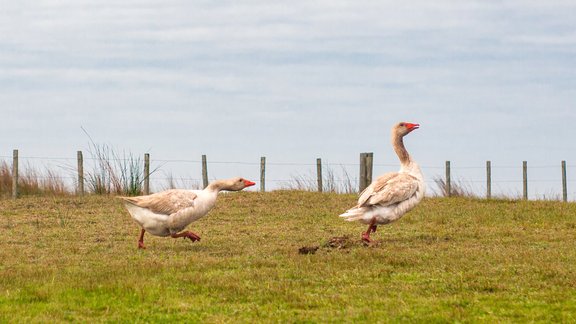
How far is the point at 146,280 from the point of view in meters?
11.9

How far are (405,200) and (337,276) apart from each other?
4.94 m

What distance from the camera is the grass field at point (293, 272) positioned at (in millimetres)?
9875

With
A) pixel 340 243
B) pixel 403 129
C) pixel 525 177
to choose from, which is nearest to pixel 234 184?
pixel 340 243

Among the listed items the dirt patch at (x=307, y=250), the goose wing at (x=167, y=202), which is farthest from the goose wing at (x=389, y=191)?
the goose wing at (x=167, y=202)

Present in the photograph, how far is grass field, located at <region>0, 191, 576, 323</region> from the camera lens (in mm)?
9875

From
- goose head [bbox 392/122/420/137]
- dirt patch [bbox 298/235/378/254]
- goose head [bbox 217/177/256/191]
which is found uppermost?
goose head [bbox 392/122/420/137]

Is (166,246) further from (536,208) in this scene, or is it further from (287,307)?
(536,208)

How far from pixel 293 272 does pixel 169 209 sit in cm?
388

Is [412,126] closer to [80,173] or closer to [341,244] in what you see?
[341,244]

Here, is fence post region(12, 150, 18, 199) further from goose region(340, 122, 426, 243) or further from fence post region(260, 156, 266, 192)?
goose region(340, 122, 426, 243)

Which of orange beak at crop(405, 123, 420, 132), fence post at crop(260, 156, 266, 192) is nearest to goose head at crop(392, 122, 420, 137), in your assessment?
orange beak at crop(405, 123, 420, 132)

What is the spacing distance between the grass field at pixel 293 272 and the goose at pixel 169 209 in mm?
437

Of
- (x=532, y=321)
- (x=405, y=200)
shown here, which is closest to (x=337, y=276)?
(x=532, y=321)

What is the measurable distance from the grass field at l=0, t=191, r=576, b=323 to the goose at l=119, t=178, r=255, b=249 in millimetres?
437
